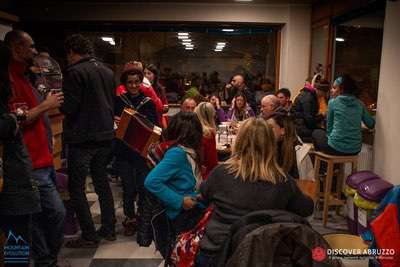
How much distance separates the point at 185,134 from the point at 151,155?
25 cm

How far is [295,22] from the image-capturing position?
638 centimetres

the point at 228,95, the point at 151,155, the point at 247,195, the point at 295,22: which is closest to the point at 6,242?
the point at 151,155

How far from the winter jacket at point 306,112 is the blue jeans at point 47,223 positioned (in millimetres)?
2962

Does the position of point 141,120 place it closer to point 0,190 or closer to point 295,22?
point 0,190

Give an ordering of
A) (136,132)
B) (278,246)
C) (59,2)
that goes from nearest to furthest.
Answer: (278,246)
(136,132)
(59,2)

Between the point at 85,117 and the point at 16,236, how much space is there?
1076 millimetres

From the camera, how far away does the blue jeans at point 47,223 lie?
2281mm

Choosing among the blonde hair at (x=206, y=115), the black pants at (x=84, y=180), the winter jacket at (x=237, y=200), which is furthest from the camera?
the blonde hair at (x=206, y=115)

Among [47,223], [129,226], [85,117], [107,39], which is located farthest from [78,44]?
[107,39]

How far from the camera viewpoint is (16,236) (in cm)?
206

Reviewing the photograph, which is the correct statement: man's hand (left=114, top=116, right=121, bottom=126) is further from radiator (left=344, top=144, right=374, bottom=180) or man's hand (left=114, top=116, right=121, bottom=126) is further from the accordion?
radiator (left=344, top=144, right=374, bottom=180)

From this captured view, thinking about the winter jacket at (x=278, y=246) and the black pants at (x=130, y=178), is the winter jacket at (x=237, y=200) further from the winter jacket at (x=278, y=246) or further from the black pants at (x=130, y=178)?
the black pants at (x=130, y=178)

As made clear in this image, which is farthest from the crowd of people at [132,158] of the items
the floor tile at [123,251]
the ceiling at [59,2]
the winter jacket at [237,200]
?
the ceiling at [59,2]

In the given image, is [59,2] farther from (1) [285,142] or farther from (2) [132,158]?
(1) [285,142]
